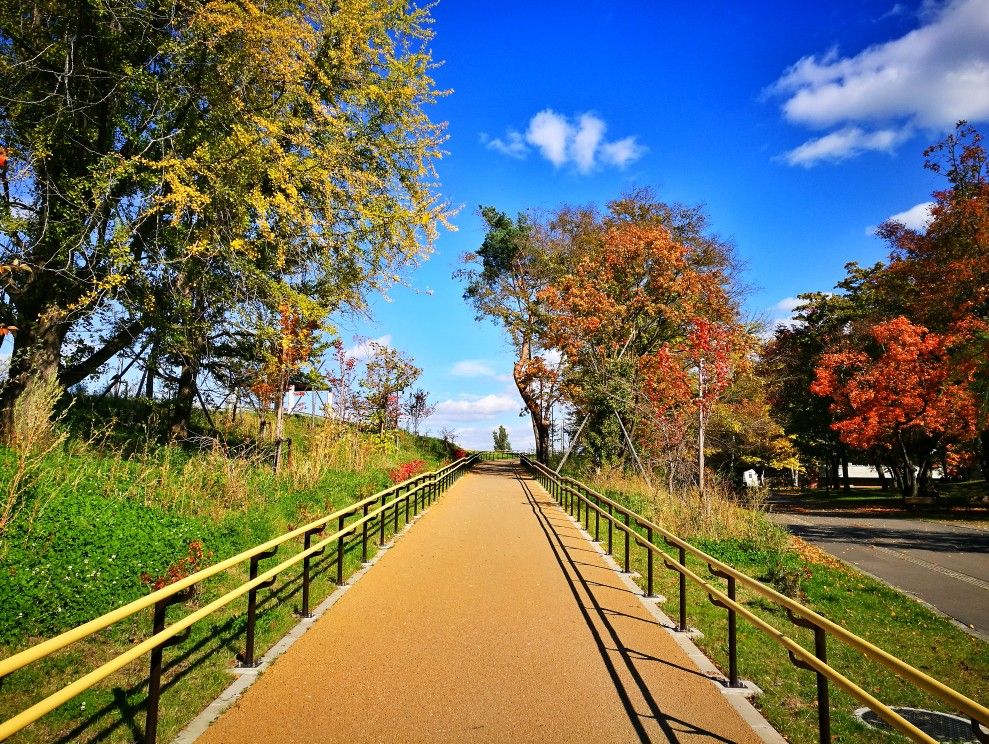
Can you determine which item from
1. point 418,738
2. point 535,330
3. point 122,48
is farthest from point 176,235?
point 535,330

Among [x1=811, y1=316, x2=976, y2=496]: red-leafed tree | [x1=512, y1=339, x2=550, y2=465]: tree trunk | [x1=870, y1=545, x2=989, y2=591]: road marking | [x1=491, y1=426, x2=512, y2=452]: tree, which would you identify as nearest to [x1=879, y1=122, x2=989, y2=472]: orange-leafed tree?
[x1=811, y1=316, x2=976, y2=496]: red-leafed tree

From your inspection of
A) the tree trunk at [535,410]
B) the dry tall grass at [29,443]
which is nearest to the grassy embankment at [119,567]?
the dry tall grass at [29,443]

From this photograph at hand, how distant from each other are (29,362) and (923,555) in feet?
59.1

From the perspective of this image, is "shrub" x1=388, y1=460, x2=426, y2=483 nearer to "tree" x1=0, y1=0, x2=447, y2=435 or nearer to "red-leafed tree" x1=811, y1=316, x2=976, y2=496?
"tree" x1=0, y1=0, x2=447, y2=435

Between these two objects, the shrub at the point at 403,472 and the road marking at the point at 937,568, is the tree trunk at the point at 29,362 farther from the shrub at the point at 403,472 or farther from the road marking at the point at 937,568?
the road marking at the point at 937,568

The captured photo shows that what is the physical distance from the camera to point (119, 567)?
5707mm

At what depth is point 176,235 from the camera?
11.1 m

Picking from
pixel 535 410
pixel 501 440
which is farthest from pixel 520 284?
pixel 501 440

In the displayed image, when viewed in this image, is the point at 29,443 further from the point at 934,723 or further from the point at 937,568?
the point at 937,568

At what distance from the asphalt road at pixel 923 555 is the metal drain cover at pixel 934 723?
3.57 meters

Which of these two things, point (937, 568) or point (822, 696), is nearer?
point (822, 696)

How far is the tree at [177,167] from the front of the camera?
10.1 metres

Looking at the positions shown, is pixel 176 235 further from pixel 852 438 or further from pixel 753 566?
pixel 852 438

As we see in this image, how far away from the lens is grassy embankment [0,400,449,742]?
4246 millimetres
